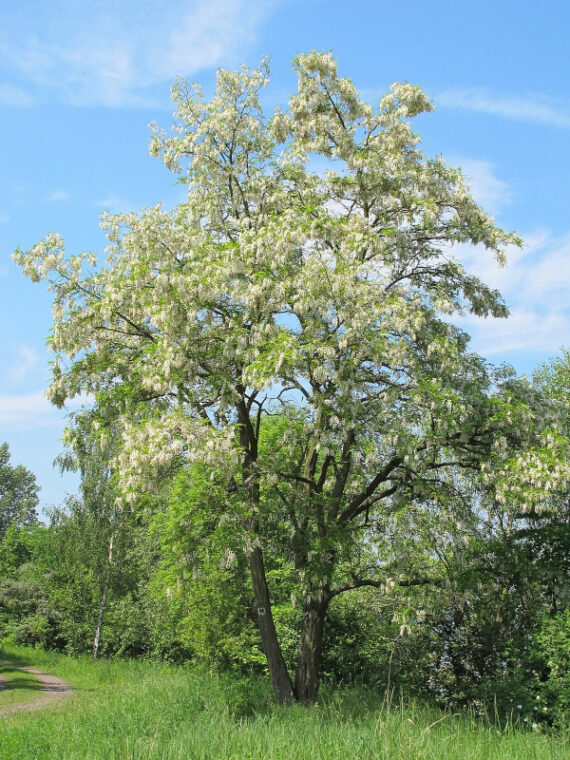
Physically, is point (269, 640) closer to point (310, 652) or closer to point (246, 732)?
point (310, 652)

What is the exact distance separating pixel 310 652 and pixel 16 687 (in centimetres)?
1156

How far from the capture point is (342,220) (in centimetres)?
1123

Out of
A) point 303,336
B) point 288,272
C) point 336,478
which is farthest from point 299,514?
point 288,272

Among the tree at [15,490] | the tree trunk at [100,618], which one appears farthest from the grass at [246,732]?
the tree at [15,490]

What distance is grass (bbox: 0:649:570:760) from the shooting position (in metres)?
5.58

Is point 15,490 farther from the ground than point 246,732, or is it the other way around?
point 15,490

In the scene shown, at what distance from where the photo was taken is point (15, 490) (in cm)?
6475

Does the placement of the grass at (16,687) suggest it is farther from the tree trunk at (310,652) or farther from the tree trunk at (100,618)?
the tree trunk at (310,652)

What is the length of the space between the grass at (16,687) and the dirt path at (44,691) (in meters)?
0.14

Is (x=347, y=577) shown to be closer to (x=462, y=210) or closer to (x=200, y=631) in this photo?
(x=200, y=631)

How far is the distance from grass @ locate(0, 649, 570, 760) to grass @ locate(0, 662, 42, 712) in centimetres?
243

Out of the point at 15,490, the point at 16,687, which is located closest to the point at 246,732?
the point at 16,687

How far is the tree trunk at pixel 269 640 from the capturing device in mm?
11422

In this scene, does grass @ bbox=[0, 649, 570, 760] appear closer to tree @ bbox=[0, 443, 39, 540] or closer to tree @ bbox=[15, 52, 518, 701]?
tree @ bbox=[15, 52, 518, 701]
